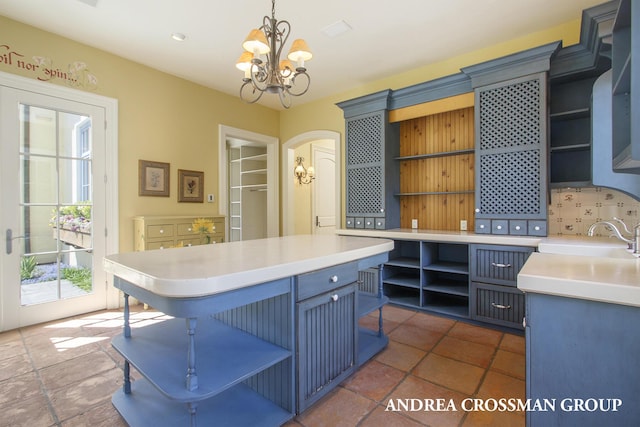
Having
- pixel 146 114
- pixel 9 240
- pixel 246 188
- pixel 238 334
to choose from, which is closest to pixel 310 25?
pixel 146 114

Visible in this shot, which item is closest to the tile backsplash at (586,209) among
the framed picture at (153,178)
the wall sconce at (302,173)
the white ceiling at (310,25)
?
the white ceiling at (310,25)

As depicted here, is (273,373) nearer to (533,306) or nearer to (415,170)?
(533,306)

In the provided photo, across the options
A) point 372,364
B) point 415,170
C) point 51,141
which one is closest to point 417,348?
point 372,364

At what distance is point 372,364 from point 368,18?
10.0ft

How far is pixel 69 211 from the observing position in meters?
3.20

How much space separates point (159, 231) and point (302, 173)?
116 inches

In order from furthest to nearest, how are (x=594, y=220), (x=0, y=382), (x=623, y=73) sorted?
(x=594, y=220) → (x=0, y=382) → (x=623, y=73)

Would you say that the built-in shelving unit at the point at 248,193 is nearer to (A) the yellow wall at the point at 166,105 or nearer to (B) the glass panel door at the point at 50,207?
(A) the yellow wall at the point at 166,105

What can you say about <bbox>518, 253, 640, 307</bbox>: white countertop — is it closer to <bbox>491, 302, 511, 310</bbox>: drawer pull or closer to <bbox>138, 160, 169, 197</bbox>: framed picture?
<bbox>491, 302, 511, 310</bbox>: drawer pull

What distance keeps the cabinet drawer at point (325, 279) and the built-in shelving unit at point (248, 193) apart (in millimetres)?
4834

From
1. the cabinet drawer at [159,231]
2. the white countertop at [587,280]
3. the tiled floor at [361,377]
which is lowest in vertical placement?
the tiled floor at [361,377]

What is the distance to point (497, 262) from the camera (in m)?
2.75

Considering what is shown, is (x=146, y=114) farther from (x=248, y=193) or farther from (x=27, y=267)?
(x=248, y=193)

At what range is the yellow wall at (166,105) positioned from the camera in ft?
9.76
